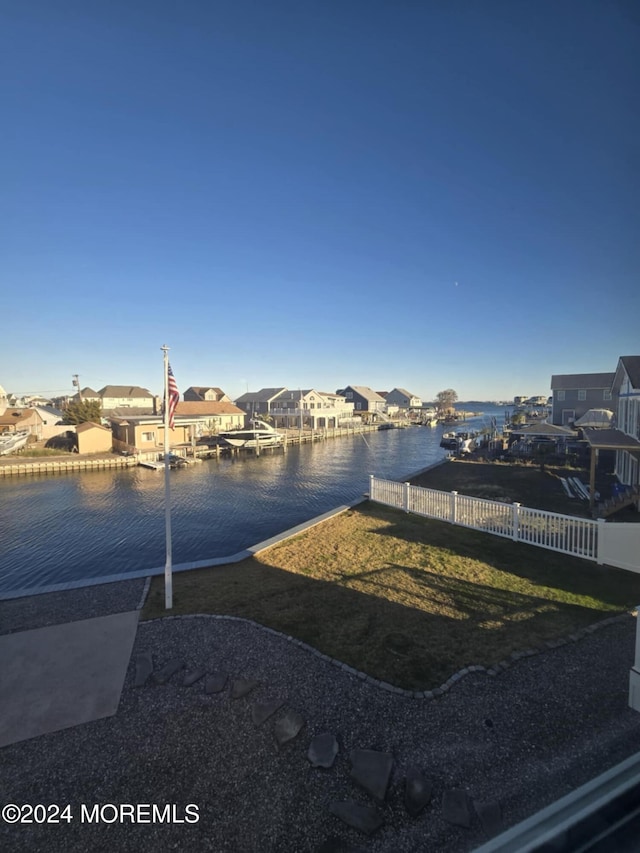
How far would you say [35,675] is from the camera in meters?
5.20

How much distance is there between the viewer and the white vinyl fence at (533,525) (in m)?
8.45

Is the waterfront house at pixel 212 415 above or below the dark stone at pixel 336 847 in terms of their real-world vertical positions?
above

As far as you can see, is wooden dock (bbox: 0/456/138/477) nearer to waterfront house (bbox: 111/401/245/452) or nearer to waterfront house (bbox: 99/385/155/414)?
waterfront house (bbox: 111/401/245/452)

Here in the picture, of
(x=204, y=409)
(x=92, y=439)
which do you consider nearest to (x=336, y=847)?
(x=92, y=439)

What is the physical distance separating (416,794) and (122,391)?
8453 cm

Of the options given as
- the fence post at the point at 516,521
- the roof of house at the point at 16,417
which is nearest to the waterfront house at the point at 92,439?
the roof of house at the point at 16,417

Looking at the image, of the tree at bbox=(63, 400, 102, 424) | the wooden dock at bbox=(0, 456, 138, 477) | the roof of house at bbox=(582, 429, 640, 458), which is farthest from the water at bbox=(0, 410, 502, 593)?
the tree at bbox=(63, 400, 102, 424)

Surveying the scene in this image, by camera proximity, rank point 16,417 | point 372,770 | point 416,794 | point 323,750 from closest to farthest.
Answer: point 416,794, point 372,770, point 323,750, point 16,417

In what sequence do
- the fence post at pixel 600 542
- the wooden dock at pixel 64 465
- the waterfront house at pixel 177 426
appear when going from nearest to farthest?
the fence post at pixel 600 542
the wooden dock at pixel 64 465
the waterfront house at pixel 177 426

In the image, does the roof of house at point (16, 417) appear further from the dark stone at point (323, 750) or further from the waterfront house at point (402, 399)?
the waterfront house at point (402, 399)

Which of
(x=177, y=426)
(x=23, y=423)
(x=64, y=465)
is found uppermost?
A: (x=23, y=423)

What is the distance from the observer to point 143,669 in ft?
17.0

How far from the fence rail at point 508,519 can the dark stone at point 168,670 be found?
347 inches

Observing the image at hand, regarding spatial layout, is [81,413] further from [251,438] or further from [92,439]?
[251,438]
